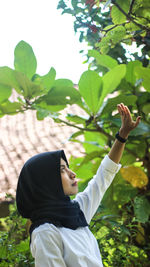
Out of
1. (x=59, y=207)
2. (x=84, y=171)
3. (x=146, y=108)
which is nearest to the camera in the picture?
(x=59, y=207)

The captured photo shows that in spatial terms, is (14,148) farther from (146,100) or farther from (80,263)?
(80,263)

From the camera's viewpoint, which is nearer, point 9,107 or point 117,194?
point 9,107

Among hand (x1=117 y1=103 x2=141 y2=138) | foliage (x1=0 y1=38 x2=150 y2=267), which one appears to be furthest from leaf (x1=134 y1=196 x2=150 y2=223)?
hand (x1=117 y1=103 x2=141 y2=138)

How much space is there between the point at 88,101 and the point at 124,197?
1.66 feet

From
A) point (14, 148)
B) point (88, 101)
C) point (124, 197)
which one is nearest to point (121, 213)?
point (124, 197)

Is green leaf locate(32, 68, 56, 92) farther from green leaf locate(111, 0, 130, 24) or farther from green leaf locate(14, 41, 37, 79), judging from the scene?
green leaf locate(111, 0, 130, 24)

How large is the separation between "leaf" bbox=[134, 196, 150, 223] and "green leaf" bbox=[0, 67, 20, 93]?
69 cm

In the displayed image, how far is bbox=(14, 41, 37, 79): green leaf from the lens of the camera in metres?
1.34

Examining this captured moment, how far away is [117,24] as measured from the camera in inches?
50.5

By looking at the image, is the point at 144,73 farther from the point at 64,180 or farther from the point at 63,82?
the point at 64,180

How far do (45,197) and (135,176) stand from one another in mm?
524

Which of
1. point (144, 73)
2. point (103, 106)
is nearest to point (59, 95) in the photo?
point (103, 106)

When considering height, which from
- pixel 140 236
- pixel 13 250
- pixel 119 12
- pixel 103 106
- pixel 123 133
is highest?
pixel 119 12

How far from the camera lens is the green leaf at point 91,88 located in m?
1.34
